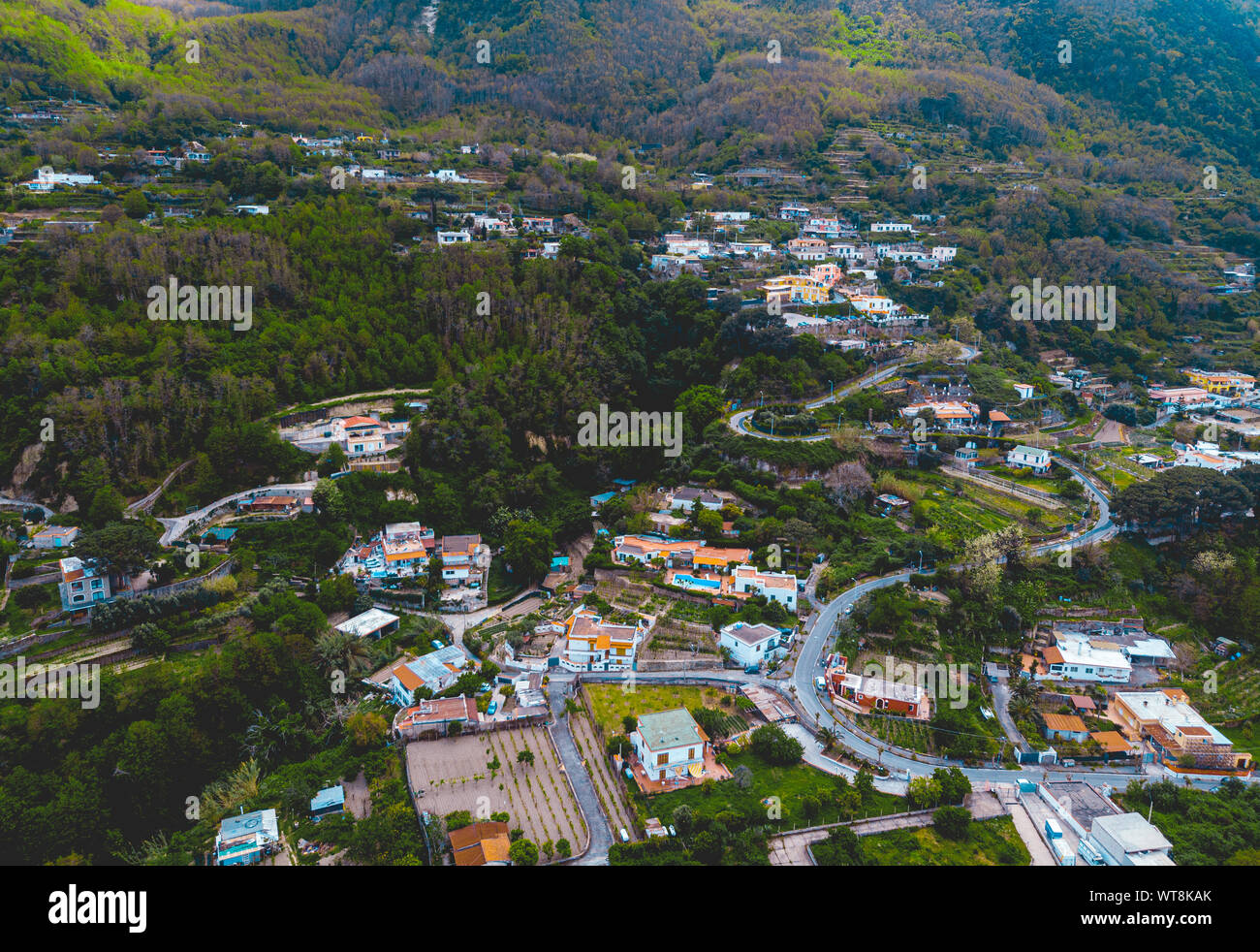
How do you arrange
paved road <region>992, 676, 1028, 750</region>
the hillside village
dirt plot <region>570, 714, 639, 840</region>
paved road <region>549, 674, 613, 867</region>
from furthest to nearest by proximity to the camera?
paved road <region>992, 676, 1028, 750</region>
the hillside village
dirt plot <region>570, 714, 639, 840</region>
paved road <region>549, 674, 613, 867</region>

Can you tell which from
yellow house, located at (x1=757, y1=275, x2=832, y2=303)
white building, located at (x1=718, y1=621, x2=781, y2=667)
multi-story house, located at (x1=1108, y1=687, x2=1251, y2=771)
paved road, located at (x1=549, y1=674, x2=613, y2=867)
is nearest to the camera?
paved road, located at (x1=549, y1=674, x2=613, y2=867)

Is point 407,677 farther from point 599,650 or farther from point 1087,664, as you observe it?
point 1087,664

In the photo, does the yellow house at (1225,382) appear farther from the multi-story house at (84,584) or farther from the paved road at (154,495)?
the multi-story house at (84,584)

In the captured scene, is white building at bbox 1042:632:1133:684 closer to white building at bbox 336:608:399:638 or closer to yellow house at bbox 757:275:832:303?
white building at bbox 336:608:399:638

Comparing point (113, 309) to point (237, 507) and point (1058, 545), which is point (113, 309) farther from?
point (1058, 545)

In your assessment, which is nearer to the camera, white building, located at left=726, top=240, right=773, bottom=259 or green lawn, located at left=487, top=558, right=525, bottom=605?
green lawn, located at left=487, top=558, right=525, bottom=605

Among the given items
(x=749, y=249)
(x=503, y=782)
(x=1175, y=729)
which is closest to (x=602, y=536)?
(x=503, y=782)

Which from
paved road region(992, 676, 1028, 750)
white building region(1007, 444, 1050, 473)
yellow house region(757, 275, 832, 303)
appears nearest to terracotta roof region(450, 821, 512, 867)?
paved road region(992, 676, 1028, 750)

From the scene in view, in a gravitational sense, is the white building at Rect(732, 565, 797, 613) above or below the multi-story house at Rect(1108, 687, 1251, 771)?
above
